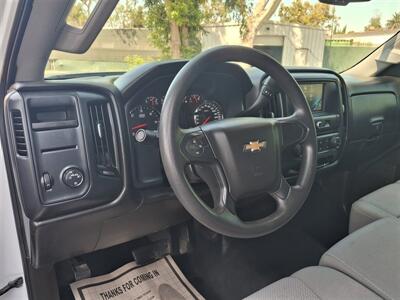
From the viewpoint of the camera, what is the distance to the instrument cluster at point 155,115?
4.07 ft

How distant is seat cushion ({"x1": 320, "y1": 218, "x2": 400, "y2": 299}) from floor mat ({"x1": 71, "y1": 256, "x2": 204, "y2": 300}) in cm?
64

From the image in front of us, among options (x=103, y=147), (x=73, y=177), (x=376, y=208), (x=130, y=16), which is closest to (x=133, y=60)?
(x=130, y=16)

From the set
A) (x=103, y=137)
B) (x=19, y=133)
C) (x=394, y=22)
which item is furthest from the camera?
(x=394, y=22)

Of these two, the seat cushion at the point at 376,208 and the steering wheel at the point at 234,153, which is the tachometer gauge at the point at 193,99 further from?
the seat cushion at the point at 376,208

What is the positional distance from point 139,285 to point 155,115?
72 cm

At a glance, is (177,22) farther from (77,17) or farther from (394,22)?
(394,22)

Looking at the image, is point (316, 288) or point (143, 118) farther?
point (143, 118)

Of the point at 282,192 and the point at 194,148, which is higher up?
the point at 194,148

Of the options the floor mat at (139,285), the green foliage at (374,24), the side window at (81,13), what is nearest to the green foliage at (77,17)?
the side window at (81,13)

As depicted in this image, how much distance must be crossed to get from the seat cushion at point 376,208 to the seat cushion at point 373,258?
0.15 m

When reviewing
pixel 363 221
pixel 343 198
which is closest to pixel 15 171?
pixel 363 221

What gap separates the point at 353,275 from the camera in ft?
3.62

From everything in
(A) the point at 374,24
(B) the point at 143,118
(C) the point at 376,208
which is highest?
(A) the point at 374,24

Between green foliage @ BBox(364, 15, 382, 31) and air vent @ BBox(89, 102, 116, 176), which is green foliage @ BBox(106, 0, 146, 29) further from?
green foliage @ BBox(364, 15, 382, 31)
